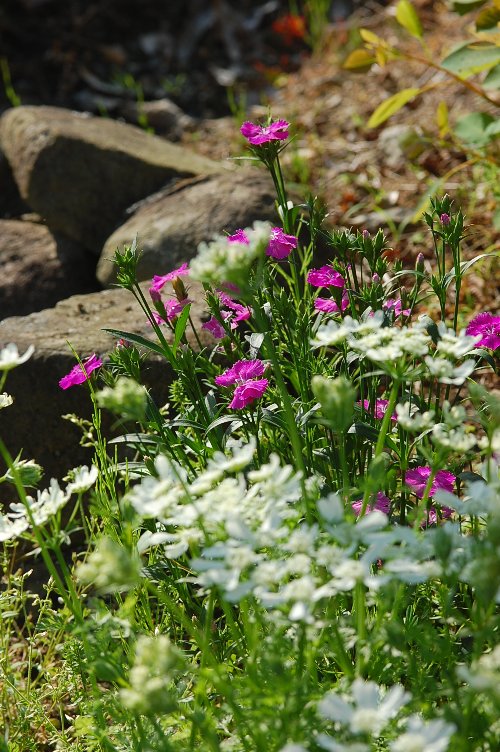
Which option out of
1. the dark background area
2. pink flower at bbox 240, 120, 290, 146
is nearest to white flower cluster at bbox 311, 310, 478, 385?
pink flower at bbox 240, 120, 290, 146

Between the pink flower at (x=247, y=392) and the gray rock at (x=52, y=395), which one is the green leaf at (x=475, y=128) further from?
the pink flower at (x=247, y=392)

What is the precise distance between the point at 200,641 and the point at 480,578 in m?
0.42

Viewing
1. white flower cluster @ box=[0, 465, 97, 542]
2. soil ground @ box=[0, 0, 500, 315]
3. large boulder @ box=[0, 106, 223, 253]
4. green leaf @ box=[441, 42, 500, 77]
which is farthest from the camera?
soil ground @ box=[0, 0, 500, 315]

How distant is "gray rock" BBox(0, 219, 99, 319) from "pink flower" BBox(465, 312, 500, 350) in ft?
6.09

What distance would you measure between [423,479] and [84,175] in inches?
84.2

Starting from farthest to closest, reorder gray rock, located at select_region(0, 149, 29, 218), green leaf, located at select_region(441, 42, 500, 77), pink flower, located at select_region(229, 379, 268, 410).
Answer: gray rock, located at select_region(0, 149, 29, 218) → green leaf, located at select_region(441, 42, 500, 77) → pink flower, located at select_region(229, 379, 268, 410)

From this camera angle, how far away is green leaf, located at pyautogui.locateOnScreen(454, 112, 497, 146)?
254 centimetres

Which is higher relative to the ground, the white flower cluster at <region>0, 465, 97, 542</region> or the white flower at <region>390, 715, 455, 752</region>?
the white flower cluster at <region>0, 465, 97, 542</region>

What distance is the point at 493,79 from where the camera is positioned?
2.39m

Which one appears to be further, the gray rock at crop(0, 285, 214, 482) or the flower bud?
→ the gray rock at crop(0, 285, 214, 482)

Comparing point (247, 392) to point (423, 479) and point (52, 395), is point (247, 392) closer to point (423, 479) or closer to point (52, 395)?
point (423, 479)

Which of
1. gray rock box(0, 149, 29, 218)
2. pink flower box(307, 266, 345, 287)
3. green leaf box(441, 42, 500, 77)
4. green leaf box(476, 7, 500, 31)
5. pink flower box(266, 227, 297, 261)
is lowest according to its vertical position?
gray rock box(0, 149, 29, 218)

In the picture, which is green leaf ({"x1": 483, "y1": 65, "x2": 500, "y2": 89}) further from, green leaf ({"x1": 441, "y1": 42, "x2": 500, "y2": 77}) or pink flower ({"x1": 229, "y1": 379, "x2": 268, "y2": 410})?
Result: pink flower ({"x1": 229, "y1": 379, "x2": 268, "y2": 410})

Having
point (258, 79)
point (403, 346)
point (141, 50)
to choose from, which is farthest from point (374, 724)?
point (141, 50)
